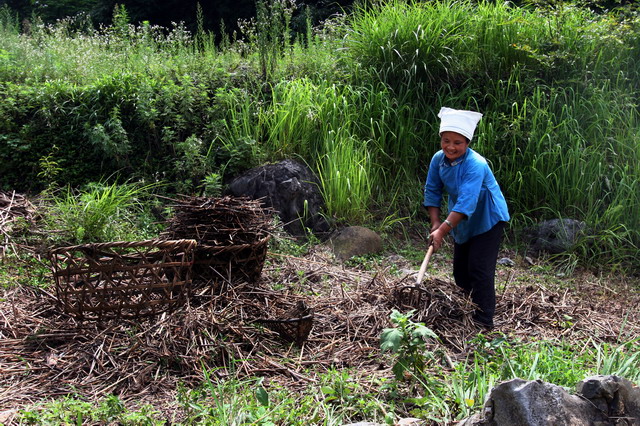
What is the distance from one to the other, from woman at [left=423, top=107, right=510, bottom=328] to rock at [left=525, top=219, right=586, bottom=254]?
1.83 meters

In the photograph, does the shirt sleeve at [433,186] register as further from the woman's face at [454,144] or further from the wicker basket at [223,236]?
the wicker basket at [223,236]

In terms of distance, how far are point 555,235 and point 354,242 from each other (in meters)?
1.83

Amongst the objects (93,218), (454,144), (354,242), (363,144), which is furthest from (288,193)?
(454,144)

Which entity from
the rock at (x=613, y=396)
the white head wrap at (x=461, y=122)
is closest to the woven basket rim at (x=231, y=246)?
the white head wrap at (x=461, y=122)

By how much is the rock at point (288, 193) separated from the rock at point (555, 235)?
1943 millimetres

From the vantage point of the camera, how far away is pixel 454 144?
3.31 m

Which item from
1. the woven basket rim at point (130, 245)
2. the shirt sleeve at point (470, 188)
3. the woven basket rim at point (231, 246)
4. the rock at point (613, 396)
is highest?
the shirt sleeve at point (470, 188)

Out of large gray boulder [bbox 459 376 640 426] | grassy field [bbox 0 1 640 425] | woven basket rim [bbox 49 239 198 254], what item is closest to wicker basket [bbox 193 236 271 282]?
grassy field [bbox 0 1 640 425]

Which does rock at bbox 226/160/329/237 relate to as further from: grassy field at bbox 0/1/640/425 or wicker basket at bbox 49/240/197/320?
wicker basket at bbox 49/240/197/320

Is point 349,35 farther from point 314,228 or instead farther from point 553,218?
point 553,218

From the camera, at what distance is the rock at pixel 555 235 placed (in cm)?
507

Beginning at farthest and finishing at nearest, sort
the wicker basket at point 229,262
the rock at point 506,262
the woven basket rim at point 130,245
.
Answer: the rock at point 506,262 < the wicker basket at point 229,262 < the woven basket rim at point 130,245

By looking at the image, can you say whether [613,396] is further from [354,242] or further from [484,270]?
[354,242]

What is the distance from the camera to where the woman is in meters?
3.27
